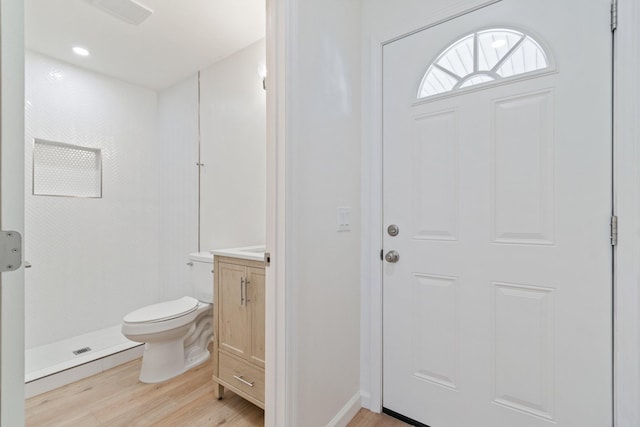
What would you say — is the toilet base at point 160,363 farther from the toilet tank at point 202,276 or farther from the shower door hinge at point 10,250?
→ the shower door hinge at point 10,250

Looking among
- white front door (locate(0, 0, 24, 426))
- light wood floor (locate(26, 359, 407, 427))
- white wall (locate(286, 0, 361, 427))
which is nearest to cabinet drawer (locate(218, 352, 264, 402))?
light wood floor (locate(26, 359, 407, 427))

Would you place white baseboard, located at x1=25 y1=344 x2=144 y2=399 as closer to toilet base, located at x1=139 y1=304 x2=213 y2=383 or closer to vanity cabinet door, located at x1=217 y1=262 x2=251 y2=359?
toilet base, located at x1=139 y1=304 x2=213 y2=383

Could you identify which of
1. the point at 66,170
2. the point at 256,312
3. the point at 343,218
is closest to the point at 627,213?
the point at 343,218

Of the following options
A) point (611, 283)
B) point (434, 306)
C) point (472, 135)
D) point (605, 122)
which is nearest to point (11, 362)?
point (434, 306)

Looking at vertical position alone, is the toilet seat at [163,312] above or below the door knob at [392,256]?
below

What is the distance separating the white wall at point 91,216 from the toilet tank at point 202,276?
3.65 ft

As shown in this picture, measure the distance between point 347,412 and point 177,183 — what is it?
2.52m

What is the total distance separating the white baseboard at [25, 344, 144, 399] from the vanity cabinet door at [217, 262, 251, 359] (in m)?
1.12

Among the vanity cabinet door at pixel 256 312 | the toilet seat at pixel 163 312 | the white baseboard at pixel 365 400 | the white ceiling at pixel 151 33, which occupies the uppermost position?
the white ceiling at pixel 151 33

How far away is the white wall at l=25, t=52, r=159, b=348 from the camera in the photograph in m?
2.38

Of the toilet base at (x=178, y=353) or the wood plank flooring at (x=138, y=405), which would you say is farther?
the toilet base at (x=178, y=353)

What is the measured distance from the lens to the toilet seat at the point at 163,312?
187 cm

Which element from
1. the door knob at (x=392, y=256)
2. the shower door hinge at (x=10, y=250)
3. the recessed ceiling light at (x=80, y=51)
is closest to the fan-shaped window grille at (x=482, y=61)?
the door knob at (x=392, y=256)

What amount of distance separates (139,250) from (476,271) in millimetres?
3117
